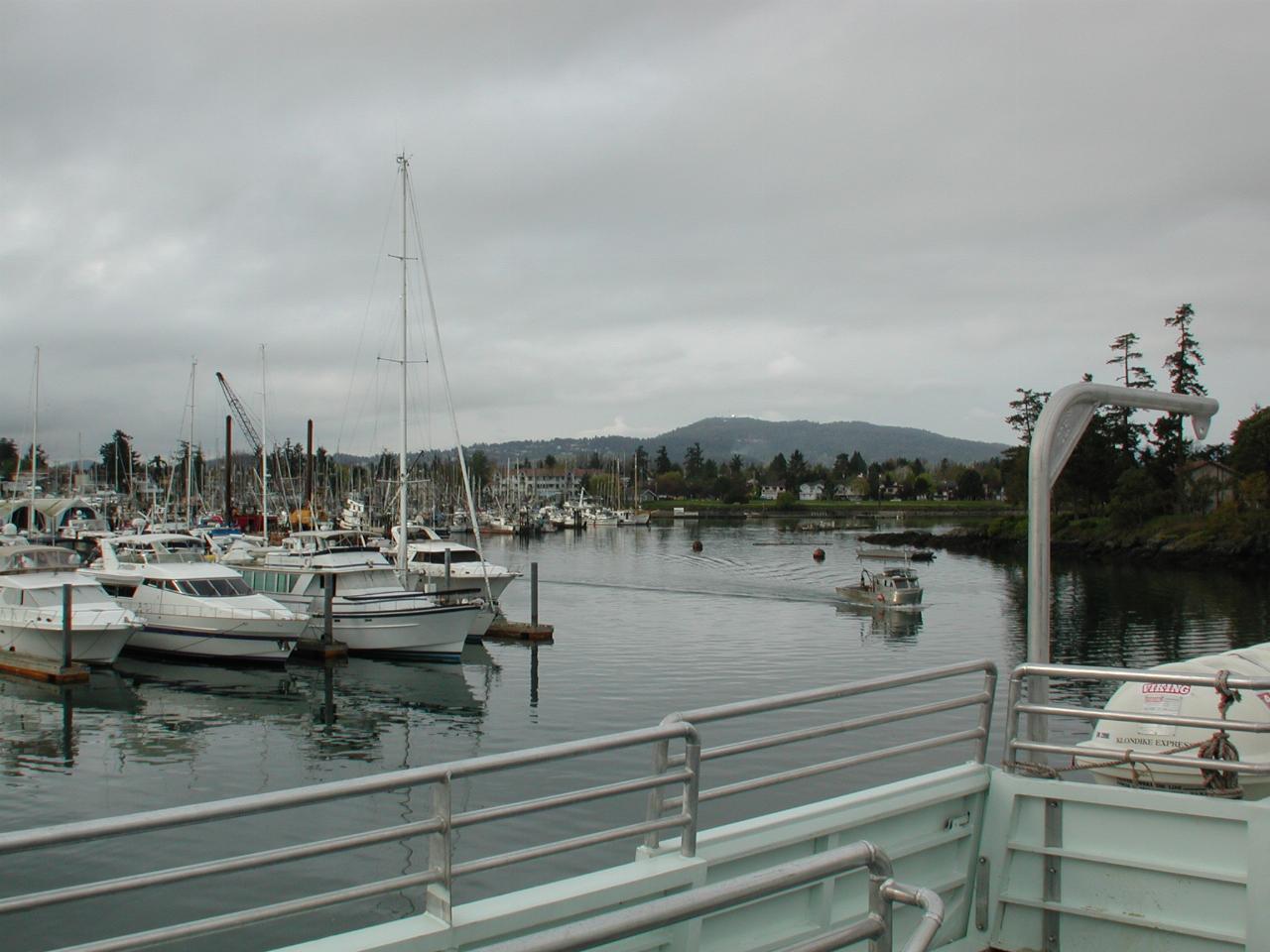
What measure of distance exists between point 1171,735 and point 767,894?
598 centimetres

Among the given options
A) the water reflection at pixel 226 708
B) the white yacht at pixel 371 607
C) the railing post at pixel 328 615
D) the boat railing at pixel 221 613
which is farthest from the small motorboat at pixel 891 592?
the boat railing at pixel 221 613

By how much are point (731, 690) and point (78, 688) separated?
55.4 ft

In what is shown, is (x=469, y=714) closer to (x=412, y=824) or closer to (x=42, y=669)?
(x=42, y=669)

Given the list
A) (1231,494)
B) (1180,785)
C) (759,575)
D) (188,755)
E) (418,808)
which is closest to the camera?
(1180,785)

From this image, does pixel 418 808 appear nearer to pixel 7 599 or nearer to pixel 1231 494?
pixel 7 599

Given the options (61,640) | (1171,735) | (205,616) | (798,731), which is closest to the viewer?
(798,731)

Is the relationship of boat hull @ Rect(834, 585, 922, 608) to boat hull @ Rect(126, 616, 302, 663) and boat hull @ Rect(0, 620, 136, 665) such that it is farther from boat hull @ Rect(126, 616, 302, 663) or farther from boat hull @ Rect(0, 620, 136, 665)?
boat hull @ Rect(0, 620, 136, 665)

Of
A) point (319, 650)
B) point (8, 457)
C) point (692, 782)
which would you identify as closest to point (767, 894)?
point (692, 782)

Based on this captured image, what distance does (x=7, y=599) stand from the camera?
96.8 feet

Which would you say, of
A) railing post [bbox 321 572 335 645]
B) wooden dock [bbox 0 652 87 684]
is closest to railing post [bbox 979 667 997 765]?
wooden dock [bbox 0 652 87 684]

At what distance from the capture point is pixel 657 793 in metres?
5.23

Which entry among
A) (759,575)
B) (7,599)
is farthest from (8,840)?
(759,575)

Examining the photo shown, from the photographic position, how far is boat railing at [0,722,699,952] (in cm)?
353

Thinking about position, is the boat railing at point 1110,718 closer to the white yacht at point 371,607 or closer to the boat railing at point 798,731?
the boat railing at point 798,731
